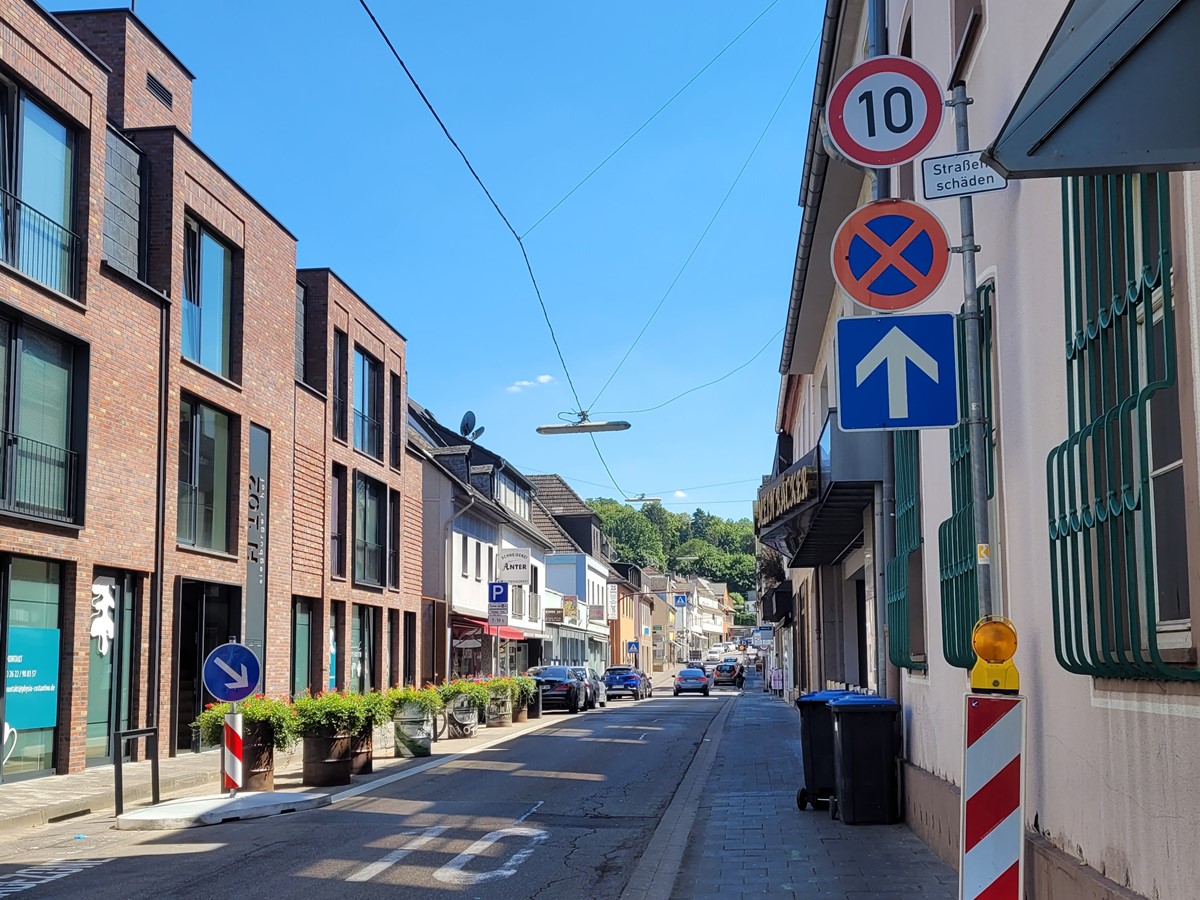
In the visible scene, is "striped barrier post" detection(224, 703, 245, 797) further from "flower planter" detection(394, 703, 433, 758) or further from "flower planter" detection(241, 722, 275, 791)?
"flower planter" detection(394, 703, 433, 758)

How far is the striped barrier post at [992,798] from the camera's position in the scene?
17.3ft

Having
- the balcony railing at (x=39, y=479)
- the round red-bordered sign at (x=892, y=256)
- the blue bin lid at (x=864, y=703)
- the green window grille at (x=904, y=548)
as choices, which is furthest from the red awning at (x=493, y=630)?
the round red-bordered sign at (x=892, y=256)

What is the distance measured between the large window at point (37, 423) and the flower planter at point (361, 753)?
4.91 m

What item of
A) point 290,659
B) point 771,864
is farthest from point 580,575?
point 771,864

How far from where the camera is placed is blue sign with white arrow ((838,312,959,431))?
19.8 feet

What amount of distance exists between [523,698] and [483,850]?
2079 cm

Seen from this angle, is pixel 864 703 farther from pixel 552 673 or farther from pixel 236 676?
pixel 552 673

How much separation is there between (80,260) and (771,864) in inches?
515

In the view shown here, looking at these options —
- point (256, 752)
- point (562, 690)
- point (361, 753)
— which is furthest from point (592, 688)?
point (256, 752)

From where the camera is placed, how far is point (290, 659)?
2567cm

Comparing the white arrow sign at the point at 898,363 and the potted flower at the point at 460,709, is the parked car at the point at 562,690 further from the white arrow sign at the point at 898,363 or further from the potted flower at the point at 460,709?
the white arrow sign at the point at 898,363

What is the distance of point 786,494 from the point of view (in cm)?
1532

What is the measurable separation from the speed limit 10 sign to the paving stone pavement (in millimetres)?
4512

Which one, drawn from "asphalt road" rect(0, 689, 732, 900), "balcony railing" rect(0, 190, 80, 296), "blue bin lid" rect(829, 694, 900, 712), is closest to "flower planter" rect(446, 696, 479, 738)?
"asphalt road" rect(0, 689, 732, 900)
